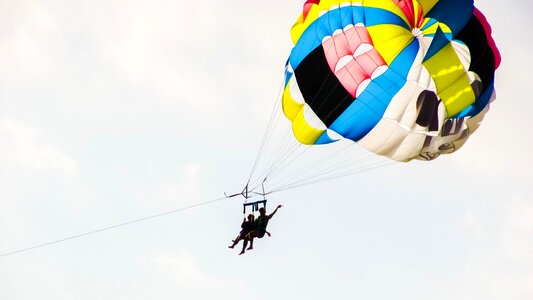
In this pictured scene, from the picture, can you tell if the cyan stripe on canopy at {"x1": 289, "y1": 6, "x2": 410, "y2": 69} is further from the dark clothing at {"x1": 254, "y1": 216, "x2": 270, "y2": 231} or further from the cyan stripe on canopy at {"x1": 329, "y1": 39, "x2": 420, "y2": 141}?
the dark clothing at {"x1": 254, "y1": 216, "x2": 270, "y2": 231}

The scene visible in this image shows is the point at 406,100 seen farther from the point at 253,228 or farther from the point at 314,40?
the point at 253,228

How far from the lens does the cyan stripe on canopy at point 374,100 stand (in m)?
24.2

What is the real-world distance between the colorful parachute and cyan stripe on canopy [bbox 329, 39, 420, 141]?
24mm

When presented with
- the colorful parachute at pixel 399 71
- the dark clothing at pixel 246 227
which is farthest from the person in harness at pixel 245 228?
the colorful parachute at pixel 399 71

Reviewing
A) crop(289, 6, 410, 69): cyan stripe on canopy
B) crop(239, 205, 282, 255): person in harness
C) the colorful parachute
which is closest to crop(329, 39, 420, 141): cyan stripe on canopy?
the colorful parachute

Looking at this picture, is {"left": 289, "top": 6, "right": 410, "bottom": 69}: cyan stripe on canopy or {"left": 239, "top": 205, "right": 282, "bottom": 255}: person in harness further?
{"left": 239, "top": 205, "right": 282, "bottom": 255}: person in harness

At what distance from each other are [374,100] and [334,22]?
2.20 metres

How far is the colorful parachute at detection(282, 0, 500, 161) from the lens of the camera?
24094 mm

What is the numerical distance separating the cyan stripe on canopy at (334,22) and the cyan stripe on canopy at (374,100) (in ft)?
2.76

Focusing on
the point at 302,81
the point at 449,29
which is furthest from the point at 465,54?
the point at 302,81

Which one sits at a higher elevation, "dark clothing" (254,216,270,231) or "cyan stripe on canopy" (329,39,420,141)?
"cyan stripe on canopy" (329,39,420,141)

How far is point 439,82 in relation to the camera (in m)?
23.9

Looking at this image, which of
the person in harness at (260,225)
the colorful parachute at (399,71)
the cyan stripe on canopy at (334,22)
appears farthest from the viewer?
the person in harness at (260,225)

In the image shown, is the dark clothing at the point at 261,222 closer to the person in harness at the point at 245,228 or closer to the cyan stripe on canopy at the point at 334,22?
the person in harness at the point at 245,228
